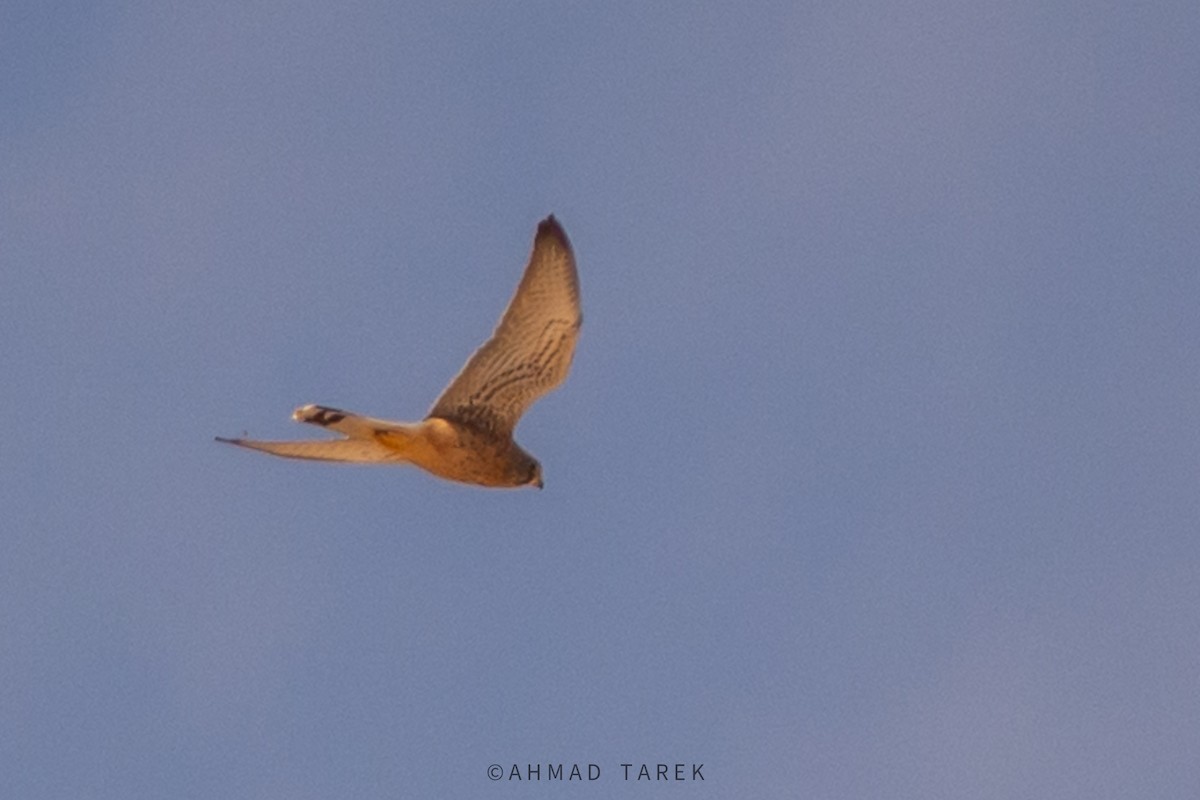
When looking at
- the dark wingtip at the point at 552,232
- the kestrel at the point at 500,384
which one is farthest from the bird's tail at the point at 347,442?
the dark wingtip at the point at 552,232

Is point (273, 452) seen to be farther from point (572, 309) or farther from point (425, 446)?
point (572, 309)

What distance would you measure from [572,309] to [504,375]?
61cm

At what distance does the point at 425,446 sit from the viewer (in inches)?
543

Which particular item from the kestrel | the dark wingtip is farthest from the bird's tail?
the dark wingtip

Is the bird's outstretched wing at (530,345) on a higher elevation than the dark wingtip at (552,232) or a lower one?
lower

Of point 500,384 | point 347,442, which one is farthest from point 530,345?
point 347,442

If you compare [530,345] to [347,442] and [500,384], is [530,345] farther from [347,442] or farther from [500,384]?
[347,442]

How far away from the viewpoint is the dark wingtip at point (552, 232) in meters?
13.9

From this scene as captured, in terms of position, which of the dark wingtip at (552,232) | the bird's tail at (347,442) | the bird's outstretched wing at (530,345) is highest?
the dark wingtip at (552,232)

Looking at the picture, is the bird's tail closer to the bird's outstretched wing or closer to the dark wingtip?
the bird's outstretched wing

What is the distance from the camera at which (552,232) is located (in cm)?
1385

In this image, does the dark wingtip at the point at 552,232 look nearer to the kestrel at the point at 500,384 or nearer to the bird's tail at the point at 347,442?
the kestrel at the point at 500,384

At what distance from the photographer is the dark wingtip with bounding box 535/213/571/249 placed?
13.9 metres

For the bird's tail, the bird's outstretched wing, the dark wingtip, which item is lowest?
the bird's tail
